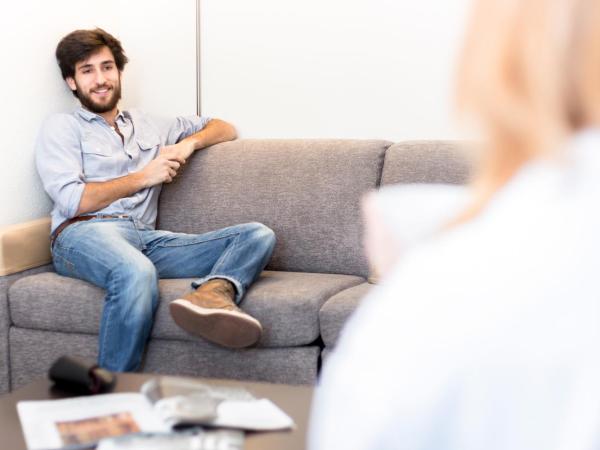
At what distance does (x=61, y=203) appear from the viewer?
299 cm

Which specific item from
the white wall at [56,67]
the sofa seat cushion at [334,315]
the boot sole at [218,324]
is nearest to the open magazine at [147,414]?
the boot sole at [218,324]

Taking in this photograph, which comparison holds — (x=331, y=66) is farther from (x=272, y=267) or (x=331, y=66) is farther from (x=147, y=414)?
(x=147, y=414)

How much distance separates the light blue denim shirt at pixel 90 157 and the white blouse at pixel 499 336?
8.59 feet

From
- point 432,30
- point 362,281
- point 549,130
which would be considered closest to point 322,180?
point 362,281

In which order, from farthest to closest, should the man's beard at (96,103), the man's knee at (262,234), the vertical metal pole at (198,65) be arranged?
the vertical metal pole at (198,65)
the man's beard at (96,103)
the man's knee at (262,234)

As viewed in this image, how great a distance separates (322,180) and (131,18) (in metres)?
1.21

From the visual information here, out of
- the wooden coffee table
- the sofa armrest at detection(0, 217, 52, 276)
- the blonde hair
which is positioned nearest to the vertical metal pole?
the sofa armrest at detection(0, 217, 52, 276)

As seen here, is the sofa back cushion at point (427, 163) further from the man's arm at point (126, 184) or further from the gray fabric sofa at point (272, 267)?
the man's arm at point (126, 184)

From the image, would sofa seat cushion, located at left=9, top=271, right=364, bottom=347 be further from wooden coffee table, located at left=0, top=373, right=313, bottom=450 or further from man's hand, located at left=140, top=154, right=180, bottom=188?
wooden coffee table, located at left=0, top=373, right=313, bottom=450

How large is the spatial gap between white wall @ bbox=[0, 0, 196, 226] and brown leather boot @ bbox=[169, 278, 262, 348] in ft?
3.10

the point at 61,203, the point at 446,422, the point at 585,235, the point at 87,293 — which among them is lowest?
the point at 87,293

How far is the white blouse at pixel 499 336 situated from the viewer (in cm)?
48

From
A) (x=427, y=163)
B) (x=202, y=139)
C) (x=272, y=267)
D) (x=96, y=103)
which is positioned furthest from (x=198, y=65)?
(x=427, y=163)

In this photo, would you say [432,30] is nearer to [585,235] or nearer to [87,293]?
[87,293]
